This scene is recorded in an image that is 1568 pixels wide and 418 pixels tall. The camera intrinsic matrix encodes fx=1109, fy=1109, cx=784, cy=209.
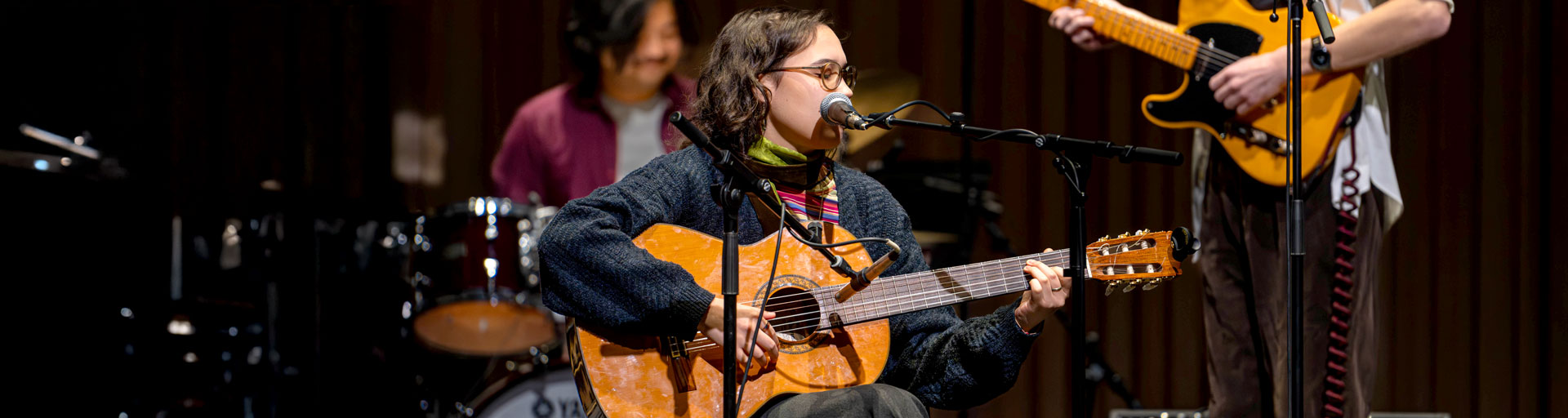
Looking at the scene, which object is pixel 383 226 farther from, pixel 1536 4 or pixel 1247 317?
pixel 1536 4

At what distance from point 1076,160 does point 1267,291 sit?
1.39 m

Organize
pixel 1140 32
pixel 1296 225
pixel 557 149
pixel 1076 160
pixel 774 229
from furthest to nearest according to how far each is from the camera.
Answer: pixel 557 149, pixel 1140 32, pixel 774 229, pixel 1296 225, pixel 1076 160

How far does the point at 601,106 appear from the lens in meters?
4.69

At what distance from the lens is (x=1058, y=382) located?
4.78 metres

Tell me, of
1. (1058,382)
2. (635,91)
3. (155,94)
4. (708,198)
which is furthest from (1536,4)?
(155,94)

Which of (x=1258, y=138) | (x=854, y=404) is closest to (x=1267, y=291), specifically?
(x=1258, y=138)

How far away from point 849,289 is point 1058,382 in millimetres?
2954

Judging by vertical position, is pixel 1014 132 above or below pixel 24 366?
above

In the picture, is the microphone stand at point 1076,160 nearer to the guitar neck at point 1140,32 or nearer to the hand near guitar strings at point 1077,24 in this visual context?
the guitar neck at point 1140,32

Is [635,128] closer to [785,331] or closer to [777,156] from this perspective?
[777,156]

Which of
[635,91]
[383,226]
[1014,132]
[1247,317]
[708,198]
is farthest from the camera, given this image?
[635,91]

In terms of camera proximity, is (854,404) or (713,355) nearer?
(854,404)

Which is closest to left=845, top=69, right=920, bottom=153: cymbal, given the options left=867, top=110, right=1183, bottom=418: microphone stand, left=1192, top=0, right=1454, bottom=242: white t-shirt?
left=1192, top=0, right=1454, bottom=242: white t-shirt

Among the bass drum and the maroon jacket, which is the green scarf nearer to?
the bass drum
